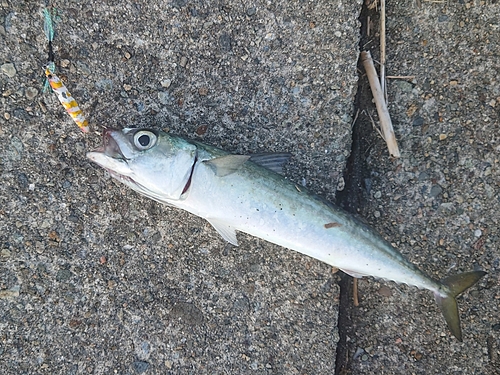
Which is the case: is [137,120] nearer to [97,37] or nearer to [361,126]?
[97,37]

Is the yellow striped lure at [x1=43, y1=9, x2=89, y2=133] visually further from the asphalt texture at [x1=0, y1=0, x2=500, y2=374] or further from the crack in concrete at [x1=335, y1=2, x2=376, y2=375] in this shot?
the crack in concrete at [x1=335, y1=2, x2=376, y2=375]

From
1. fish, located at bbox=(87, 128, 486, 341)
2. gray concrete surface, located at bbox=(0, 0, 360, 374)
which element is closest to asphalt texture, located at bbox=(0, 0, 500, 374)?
gray concrete surface, located at bbox=(0, 0, 360, 374)

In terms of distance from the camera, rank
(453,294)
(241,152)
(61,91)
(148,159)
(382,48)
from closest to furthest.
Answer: (148,159)
(61,91)
(453,294)
(241,152)
(382,48)

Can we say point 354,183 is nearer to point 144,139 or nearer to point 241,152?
point 241,152

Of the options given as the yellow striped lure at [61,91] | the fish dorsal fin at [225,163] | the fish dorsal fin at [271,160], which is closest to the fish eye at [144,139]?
the fish dorsal fin at [225,163]

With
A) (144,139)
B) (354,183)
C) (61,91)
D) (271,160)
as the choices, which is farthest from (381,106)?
(61,91)

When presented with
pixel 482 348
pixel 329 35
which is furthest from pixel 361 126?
pixel 482 348

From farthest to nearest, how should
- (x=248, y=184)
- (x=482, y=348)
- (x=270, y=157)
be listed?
(x=482, y=348) < (x=270, y=157) < (x=248, y=184)

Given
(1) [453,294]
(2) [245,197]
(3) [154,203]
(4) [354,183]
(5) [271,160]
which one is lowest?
(1) [453,294]
